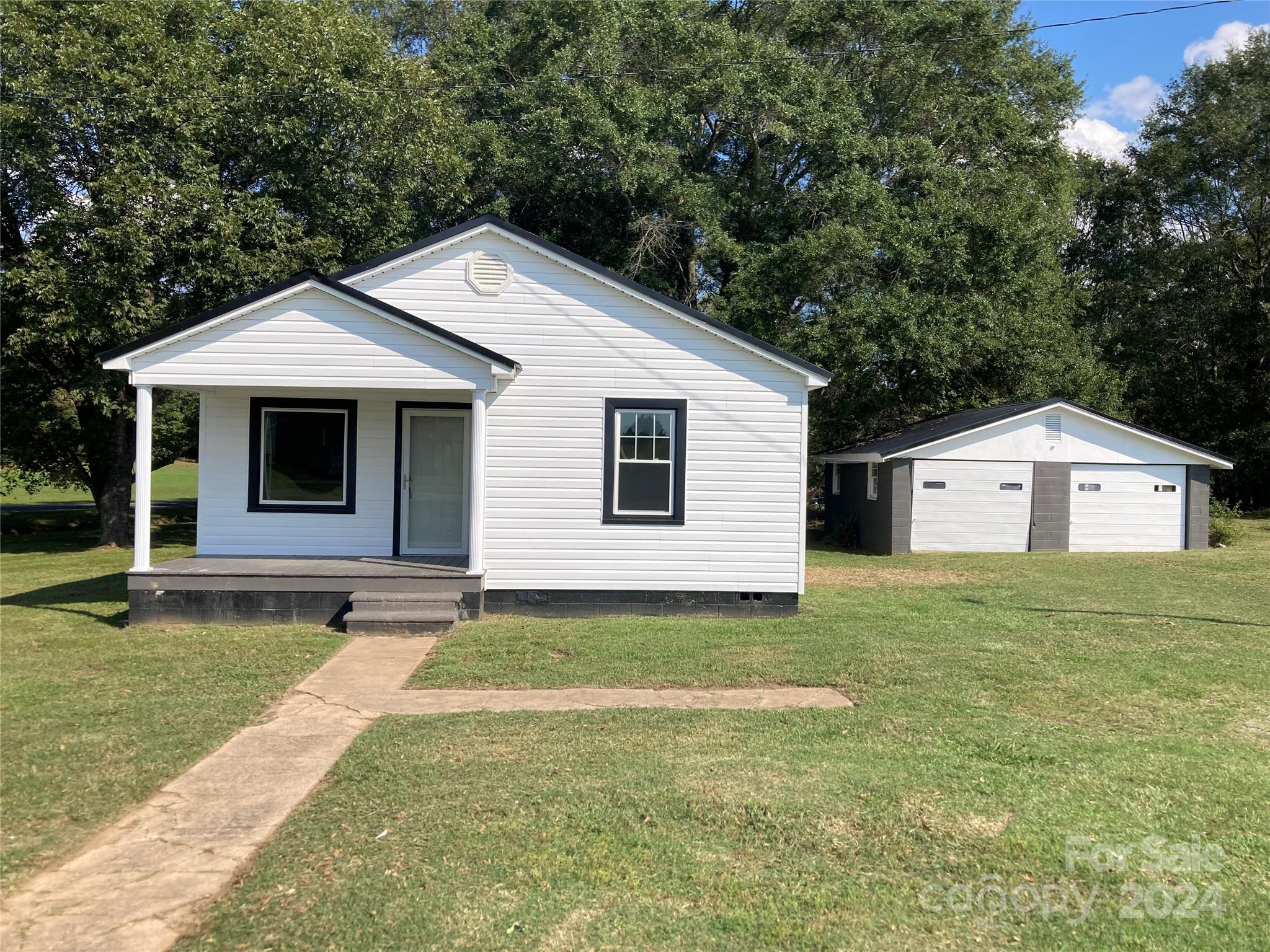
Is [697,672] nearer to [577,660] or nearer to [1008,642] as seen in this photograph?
[577,660]

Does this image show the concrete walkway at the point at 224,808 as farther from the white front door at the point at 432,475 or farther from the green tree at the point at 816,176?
the green tree at the point at 816,176

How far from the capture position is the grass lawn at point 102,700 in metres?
4.89

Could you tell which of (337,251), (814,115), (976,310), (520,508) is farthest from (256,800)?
(814,115)

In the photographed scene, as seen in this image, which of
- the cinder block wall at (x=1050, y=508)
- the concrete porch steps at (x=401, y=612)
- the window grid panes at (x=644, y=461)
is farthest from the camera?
the cinder block wall at (x=1050, y=508)

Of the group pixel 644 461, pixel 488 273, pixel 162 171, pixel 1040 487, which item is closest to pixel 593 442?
pixel 644 461

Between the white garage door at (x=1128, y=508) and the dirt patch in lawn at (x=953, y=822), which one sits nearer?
the dirt patch in lawn at (x=953, y=822)

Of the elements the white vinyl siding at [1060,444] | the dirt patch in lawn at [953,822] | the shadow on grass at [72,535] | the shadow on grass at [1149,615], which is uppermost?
the white vinyl siding at [1060,444]

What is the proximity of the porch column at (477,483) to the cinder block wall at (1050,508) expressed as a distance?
47.5 feet

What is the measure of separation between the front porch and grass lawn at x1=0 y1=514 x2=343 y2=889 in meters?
0.35

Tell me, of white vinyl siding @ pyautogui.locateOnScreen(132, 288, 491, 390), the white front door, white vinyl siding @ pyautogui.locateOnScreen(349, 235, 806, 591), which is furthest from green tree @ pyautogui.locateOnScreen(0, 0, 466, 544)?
white vinyl siding @ pyautogui.locateOnScreen(349, 235, 806, 591)

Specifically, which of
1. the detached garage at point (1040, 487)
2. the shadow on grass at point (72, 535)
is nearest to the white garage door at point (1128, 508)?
the detached garage at point (1040, 487)

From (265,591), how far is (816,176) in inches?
761

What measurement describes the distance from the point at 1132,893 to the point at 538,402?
342 inches

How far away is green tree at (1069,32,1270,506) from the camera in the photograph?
3178cm
